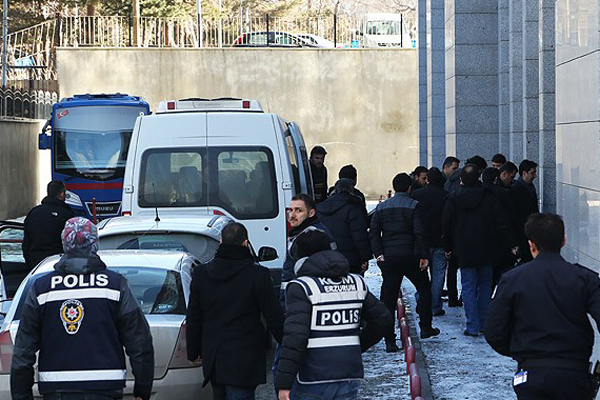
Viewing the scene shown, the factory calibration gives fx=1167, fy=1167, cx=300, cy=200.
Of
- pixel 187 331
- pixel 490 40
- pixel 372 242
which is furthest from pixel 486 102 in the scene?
pixel 187 331

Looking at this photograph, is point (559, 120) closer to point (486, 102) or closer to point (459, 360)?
point (459, 360)

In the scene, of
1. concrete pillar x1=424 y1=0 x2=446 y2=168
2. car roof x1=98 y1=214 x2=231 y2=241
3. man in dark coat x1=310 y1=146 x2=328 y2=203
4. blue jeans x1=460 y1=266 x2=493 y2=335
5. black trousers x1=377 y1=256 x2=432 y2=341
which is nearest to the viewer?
car roof x1=98 y1=214 x2=231 y2=241

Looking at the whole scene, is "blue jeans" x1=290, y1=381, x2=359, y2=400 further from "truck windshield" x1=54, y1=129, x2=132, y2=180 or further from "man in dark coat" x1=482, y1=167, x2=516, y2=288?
"truck windshield" x1=54, y1=129, x2=132, y2=180

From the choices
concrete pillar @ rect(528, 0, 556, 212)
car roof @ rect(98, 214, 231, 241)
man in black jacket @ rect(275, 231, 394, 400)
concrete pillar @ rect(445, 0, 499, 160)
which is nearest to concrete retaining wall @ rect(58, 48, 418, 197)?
concrete pillar @ rect(445, 0, 499, 160)

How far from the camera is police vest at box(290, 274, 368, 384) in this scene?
6.13 metres

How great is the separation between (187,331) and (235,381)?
18.5 inches

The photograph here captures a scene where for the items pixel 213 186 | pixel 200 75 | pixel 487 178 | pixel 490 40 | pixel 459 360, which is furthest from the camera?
pixel 200 75

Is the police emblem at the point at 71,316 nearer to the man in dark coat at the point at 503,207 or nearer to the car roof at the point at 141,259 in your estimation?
the car roof at the point at 141,259

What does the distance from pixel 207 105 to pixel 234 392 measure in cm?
913

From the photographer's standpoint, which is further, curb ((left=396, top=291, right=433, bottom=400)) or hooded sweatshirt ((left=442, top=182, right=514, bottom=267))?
hooded sweatshirt ((left=442, top=182, right=514, bottom=267))

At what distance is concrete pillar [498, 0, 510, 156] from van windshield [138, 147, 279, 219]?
28.8 ft

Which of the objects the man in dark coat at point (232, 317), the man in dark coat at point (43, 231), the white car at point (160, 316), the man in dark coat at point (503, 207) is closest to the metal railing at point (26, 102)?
the man in dark coat at point (43, 231)

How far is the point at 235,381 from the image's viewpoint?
6867 millimetres

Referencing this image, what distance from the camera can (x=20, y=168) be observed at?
3394cm
